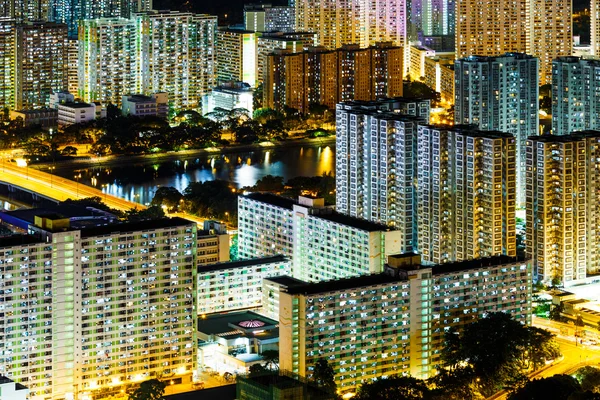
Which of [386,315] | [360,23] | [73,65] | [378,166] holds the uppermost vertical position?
[360,23]

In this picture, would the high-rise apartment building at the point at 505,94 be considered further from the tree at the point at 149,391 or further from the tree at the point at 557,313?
the tree at the point at 149,391

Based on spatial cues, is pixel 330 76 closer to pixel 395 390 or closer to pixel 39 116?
pixel 39 116

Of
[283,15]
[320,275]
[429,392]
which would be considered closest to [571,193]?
[320,275]

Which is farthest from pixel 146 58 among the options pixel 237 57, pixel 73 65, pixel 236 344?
pixel 236 344

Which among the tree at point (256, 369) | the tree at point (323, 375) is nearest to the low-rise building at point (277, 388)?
the tree at point (323, 375)

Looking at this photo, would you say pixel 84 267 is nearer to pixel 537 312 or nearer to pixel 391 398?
pixel 391 398

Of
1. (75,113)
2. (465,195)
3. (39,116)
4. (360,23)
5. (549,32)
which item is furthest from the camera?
(360,23)
